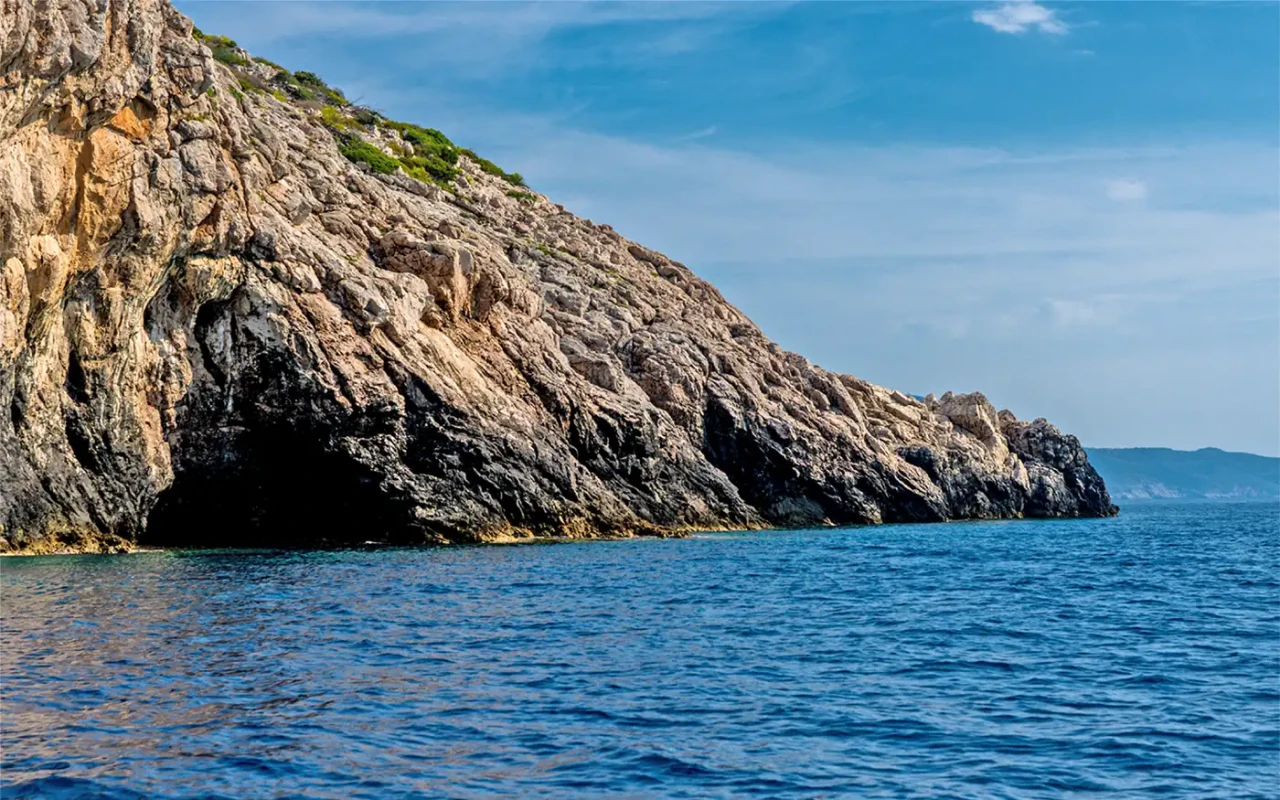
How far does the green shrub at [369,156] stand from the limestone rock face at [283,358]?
3.06m

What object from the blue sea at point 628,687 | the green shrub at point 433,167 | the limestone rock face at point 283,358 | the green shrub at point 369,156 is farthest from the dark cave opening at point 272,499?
the green shrub at point 433,167

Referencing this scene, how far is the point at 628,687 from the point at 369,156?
77.0 m

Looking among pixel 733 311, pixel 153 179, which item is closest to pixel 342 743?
pixel 153 179

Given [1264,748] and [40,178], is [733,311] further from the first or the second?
[1264,748]

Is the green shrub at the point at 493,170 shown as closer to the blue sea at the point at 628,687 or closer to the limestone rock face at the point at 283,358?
the limestone rock face at the point at 283,358

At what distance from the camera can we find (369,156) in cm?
9031

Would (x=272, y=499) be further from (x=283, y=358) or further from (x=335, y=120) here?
(x=335, y=120)

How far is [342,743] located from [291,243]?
4726 cm

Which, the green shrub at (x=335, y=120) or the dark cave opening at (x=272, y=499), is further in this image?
the green shrub at (x=335, y=120)

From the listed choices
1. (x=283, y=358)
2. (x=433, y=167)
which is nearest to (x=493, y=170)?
(x=433, y=167)

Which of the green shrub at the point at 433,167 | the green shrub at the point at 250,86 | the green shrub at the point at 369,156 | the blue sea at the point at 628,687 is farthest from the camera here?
the green shrub at the point at 433,167

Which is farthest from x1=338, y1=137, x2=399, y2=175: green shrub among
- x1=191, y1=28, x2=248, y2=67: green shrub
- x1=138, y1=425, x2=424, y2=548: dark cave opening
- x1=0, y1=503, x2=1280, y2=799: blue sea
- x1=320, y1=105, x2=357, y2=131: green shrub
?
x1=0, y1=503, x2=1280, y2=799: blue sea

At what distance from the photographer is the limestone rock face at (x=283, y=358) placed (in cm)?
4659

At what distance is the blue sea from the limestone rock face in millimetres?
12688
